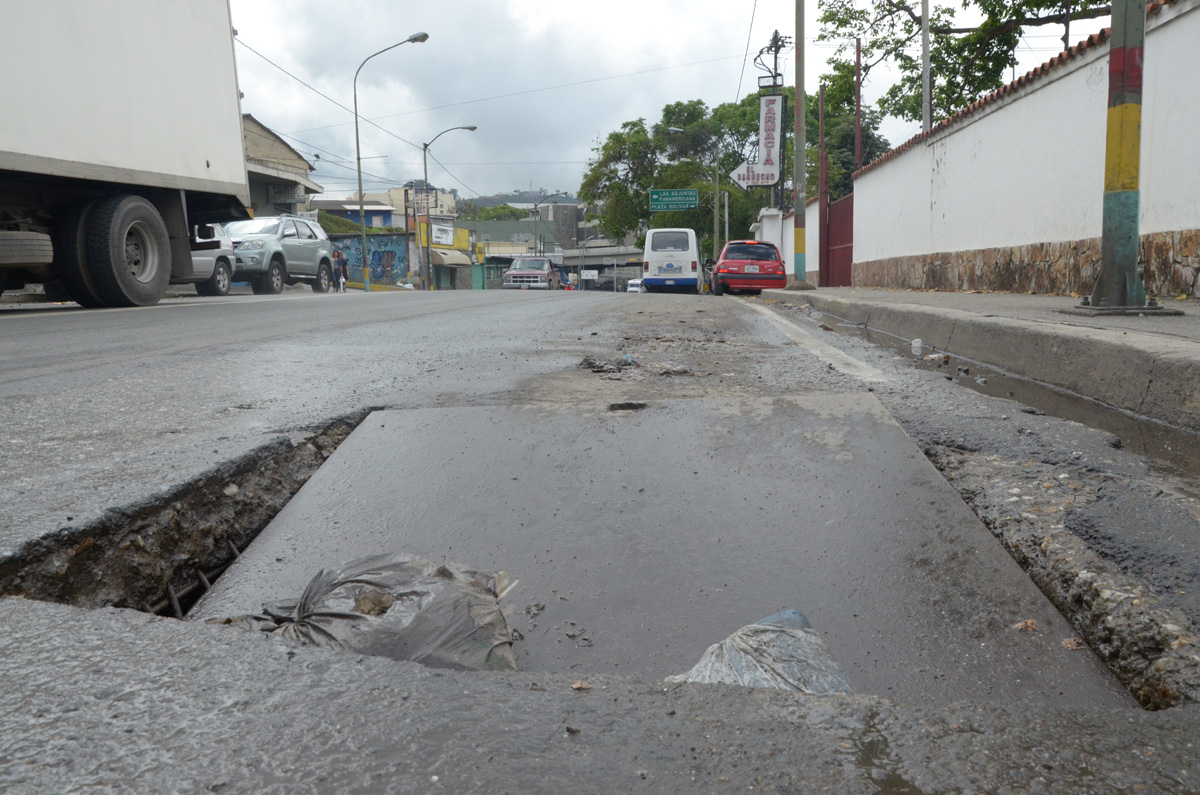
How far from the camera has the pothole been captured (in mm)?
1660

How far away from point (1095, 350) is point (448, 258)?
164 ft

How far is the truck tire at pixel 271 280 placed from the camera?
18.0m

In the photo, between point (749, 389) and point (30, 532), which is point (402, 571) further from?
point (749, 389)

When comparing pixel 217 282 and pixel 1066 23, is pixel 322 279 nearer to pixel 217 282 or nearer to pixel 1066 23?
pixel 217 282

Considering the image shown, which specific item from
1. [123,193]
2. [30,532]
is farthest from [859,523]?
[123,193]

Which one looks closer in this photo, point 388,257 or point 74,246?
point 74,246

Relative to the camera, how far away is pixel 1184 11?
722cm

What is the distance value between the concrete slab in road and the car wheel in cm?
1662

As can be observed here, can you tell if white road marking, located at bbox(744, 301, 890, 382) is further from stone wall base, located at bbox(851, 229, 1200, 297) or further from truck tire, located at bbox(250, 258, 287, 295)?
truck tire, located at bbox(250, 258, 287, 295)

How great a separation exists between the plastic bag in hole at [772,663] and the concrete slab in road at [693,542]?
8 cm

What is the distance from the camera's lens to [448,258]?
51719mm

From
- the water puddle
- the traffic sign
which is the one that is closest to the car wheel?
the water puddle

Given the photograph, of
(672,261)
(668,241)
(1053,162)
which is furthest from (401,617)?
(668,241)

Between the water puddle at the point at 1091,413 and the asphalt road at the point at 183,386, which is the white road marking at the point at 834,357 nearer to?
the water puddle at the point at 1091,413
